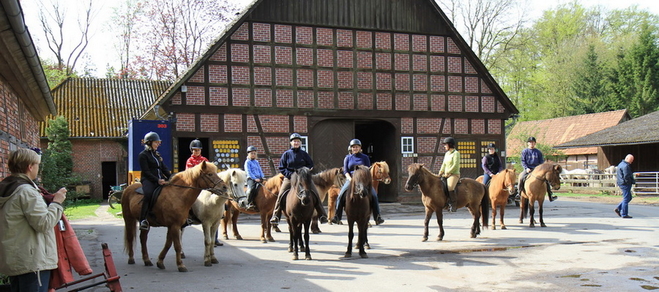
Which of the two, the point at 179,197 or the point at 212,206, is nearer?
the point at 179,197

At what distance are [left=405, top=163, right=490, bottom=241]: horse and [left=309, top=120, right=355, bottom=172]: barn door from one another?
7685 millimetres

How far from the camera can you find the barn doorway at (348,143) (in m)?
19.2

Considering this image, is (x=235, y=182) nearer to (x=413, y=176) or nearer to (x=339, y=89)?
(x=413, y=176)

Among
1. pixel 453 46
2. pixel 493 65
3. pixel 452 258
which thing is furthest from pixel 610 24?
pixel 452 258

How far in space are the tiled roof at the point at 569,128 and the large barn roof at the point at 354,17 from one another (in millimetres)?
17863

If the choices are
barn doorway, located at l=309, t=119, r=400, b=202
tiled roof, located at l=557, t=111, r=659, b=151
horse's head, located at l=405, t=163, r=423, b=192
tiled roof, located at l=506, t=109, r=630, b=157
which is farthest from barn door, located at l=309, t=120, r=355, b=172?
tiled roof, located at l=506, t=109, r=630, b=157

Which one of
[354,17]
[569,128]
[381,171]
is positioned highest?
[354,17]

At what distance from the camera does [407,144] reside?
800 inches

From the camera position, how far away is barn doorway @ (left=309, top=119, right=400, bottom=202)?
1916 cm

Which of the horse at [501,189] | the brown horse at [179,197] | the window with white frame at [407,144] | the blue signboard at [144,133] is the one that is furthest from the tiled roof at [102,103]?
the brown horse at [179,197]

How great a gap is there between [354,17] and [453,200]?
1010 cm

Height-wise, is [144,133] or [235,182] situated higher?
[144,133]

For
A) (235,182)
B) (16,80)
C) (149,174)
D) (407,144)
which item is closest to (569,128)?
(407,144)

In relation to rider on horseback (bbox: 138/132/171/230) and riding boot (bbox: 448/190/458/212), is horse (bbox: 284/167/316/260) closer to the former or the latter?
rider on horseback (bbox: 138/132/171/230)
